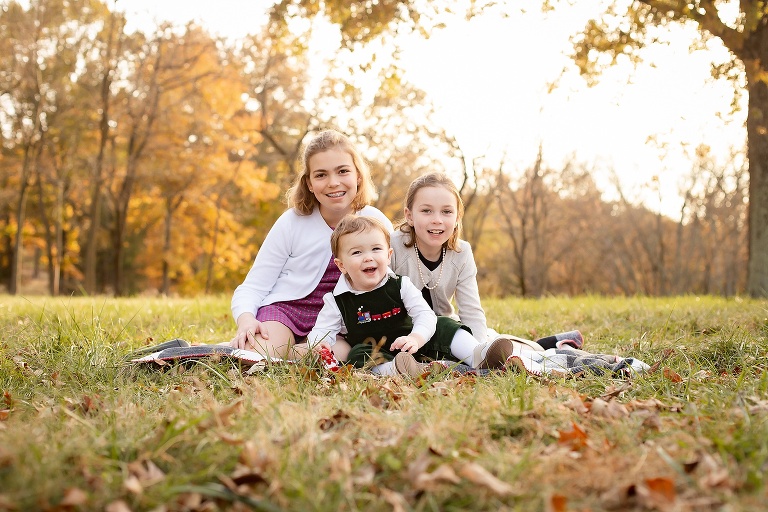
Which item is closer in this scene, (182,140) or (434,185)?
(434,185)

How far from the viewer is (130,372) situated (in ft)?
11.8

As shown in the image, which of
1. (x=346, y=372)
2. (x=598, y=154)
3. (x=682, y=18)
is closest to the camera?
(x=346, y=372)

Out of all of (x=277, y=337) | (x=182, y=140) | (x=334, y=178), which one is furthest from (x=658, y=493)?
(x=182, y=140)

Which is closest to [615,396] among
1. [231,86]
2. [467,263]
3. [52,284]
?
[467,263]

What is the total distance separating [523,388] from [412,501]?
1.11 metres

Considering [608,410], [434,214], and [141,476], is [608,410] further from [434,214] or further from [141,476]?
[434,214]

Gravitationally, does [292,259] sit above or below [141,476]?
above

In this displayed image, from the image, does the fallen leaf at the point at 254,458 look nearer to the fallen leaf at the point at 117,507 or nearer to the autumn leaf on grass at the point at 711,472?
the fallen leaf at the point at 117,507

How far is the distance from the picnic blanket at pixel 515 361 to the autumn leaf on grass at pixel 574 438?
1062 millimetres

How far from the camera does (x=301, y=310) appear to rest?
187 inches

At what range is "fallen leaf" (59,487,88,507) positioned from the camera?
67.8 inches

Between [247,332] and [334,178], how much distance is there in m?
1.22

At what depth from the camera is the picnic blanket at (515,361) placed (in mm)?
3529

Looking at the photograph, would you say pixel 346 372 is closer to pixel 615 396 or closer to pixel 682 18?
pixel 615 396
